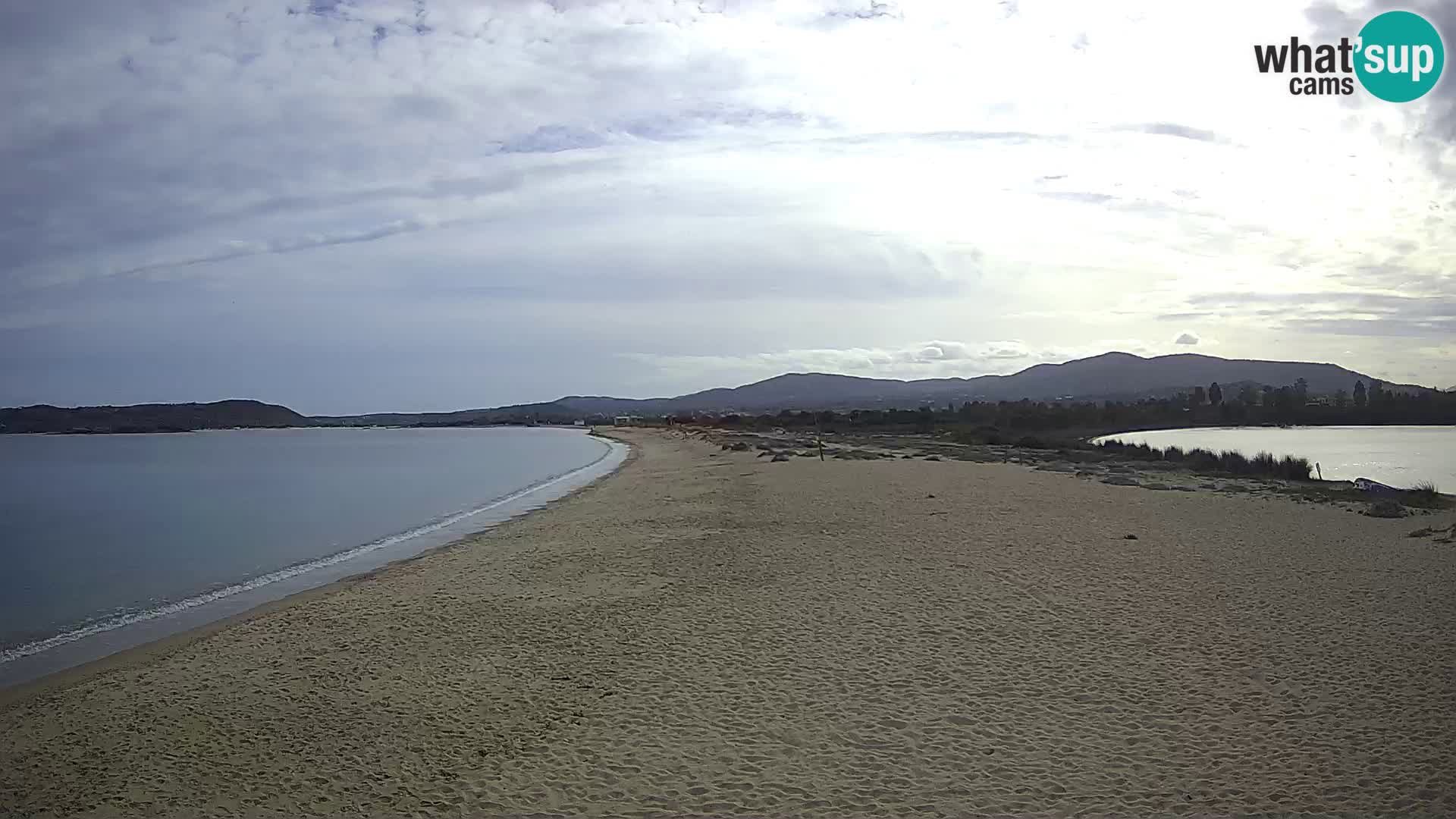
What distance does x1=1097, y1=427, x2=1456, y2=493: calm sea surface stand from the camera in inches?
1281

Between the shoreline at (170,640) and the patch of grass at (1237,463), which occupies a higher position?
the patch of grass at (1237,463)

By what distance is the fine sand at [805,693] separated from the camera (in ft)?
17.0

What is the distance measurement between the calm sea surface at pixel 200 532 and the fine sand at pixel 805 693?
2143 mm

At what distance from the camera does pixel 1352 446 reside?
50.2 metres

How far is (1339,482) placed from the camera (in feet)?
87.9

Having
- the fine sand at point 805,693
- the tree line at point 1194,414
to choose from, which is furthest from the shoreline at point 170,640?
the tree line at point 1194,414

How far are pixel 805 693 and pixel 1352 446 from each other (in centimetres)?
5422

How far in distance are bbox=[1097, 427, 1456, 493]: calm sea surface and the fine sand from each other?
2226 cm

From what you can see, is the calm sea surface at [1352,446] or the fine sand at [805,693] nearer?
the fine sand at [805,693]

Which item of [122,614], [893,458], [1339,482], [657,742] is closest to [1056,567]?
[657,742]

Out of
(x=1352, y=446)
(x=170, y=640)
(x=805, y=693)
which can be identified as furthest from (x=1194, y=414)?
(x=170, y=640)

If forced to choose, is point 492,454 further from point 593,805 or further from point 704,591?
point 593,805

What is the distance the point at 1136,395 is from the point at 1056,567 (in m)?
114

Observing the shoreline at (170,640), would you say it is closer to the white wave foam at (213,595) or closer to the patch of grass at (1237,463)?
the white wave foam at (213,595)
